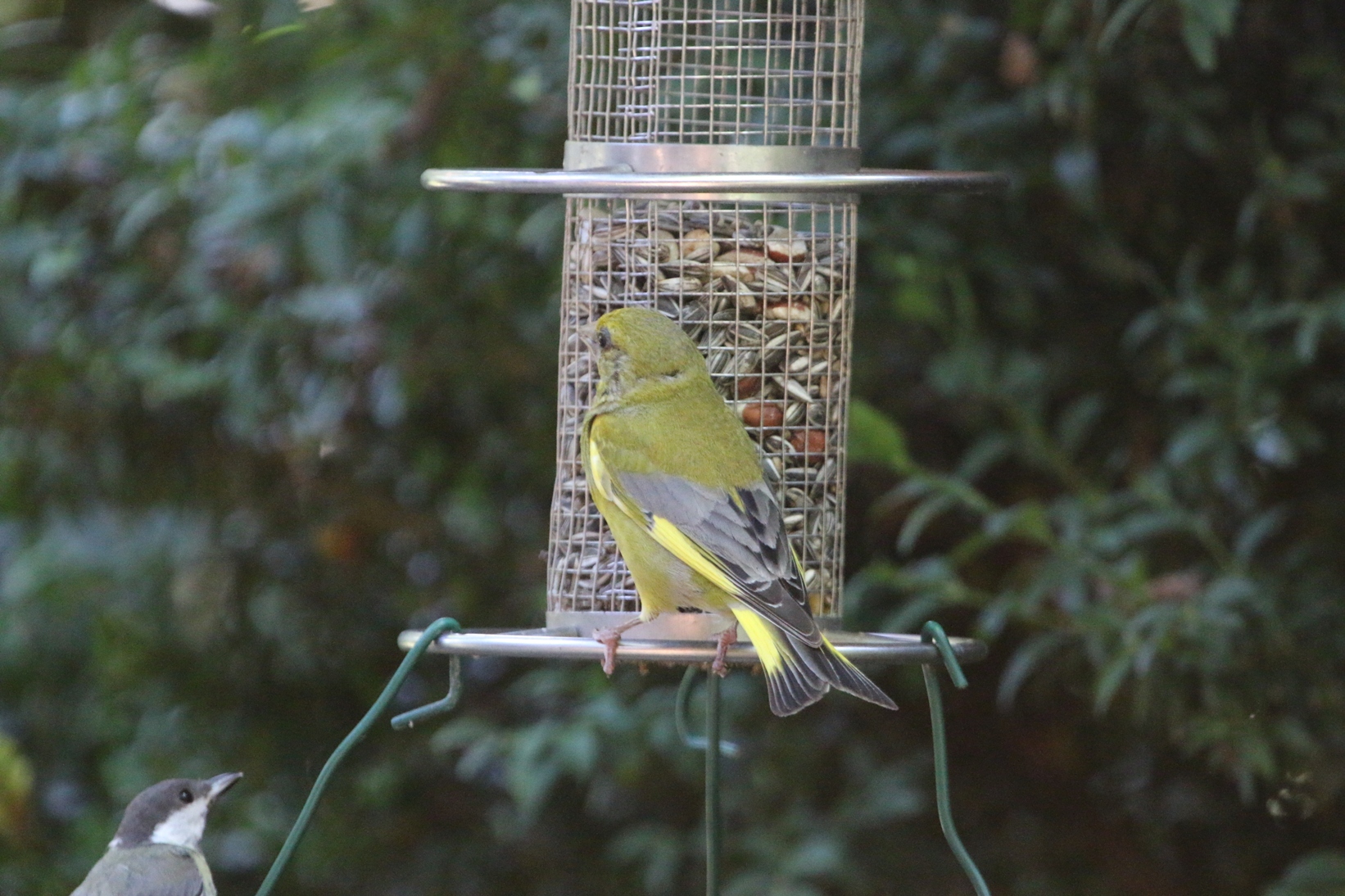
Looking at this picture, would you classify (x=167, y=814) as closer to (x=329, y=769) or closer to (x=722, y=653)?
(x=329, y=769)

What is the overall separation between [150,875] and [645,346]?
1857 mm

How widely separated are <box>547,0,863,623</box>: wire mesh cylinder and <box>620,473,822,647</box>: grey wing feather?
0.26 m

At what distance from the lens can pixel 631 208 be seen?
3.24 meters

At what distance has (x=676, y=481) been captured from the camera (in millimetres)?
3070

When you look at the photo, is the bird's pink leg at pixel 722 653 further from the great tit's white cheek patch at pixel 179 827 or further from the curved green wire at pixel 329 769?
the great tit's white cheek patch at pixel 179 827

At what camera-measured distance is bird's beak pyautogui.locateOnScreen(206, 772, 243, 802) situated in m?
3.70

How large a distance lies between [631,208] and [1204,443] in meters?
1.46

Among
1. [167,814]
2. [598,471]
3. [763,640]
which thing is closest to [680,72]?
[598,471]

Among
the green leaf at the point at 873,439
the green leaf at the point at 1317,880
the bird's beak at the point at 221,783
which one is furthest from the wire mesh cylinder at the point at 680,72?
the green leaf at the point at 1317,880

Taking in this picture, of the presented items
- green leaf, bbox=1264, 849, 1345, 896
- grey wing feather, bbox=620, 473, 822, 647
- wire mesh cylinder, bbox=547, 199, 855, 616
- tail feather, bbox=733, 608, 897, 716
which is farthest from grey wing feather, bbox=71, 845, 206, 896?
green leaf, bbox=1264, 849, 1345, 896

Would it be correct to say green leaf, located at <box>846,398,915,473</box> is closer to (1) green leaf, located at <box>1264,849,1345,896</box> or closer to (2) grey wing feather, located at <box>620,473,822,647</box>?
(2) grey wing feather, located at <box>620,473,822,647</box>

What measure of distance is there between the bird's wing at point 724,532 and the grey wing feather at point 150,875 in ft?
5.12

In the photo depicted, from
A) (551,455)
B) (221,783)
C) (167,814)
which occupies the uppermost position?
(551,455)

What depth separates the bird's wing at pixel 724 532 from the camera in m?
2.81
